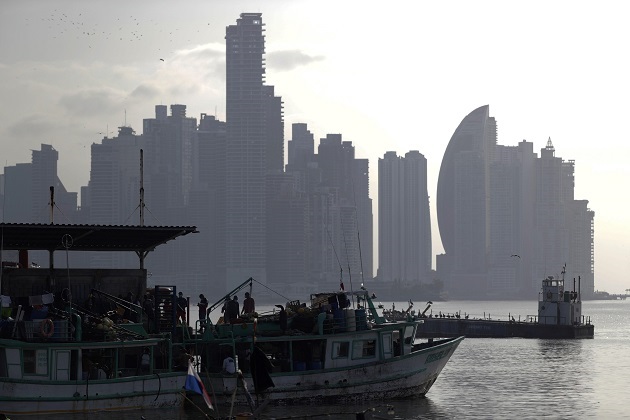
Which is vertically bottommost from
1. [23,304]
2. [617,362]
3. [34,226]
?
[617,362]

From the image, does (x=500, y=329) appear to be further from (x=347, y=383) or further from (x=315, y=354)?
(x=315, y=354)

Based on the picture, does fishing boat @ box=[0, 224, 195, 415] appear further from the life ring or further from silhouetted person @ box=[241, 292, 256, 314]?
silhouetted person @ box=[241, 292, 256, 314]

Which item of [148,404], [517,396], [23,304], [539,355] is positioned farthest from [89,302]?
[539,355]

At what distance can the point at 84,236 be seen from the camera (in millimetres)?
47531

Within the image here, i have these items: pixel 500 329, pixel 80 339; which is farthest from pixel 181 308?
pixel 500 329

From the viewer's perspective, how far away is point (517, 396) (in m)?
57.5

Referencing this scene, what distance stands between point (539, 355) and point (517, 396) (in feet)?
108

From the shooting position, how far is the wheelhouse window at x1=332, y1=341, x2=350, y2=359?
46269 millimetres

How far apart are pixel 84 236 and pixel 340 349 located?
37.6 feet

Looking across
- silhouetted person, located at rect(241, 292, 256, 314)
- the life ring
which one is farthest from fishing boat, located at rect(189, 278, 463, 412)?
the life ring

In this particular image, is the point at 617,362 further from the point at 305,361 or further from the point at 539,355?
the point at 305,361

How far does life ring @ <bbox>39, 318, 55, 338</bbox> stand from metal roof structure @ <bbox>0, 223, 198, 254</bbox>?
376 centimetres

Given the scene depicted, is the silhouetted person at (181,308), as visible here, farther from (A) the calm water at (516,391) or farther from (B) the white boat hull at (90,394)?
(B) the white boat hull at (90,394)

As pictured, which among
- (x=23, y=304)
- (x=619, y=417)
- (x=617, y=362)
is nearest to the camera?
(x=23, y=304)
